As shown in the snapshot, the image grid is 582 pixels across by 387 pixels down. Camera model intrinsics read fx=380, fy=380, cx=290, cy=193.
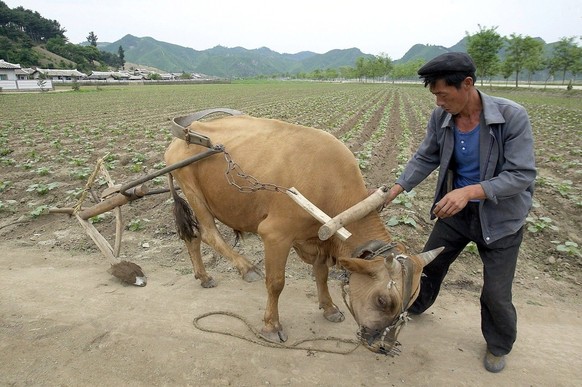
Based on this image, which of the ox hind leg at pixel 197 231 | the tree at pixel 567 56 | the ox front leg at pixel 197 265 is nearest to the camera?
the ox hind leg at pixel 197 231

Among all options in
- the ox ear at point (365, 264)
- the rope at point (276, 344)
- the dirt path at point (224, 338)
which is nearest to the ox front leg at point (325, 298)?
the dirt path at point (224, 338)

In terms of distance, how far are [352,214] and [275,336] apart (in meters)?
1.82

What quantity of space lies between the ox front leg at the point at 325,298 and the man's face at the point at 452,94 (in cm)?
217

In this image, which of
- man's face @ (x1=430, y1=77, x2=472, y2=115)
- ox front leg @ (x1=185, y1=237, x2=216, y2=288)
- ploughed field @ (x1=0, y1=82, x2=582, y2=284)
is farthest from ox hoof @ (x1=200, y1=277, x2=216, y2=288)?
man's face @ (x1=430, y1=77, x2=472, y2=115)

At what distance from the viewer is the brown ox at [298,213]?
306cm

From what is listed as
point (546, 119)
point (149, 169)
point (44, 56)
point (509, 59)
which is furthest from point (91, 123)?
point (44, 56)

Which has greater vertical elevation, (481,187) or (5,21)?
(5,21)

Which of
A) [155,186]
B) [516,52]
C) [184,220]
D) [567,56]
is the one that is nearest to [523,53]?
[516,52]

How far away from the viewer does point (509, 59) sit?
5972cm

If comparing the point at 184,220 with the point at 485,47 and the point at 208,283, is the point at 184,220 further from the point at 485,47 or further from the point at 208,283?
the point at 485,47

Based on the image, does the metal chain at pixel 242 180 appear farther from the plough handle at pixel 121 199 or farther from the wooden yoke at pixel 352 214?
the plough handle at pixel 121 199

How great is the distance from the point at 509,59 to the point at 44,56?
112779 millimetres

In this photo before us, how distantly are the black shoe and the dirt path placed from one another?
0.21 ft

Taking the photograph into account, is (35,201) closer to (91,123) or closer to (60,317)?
(60,317)
